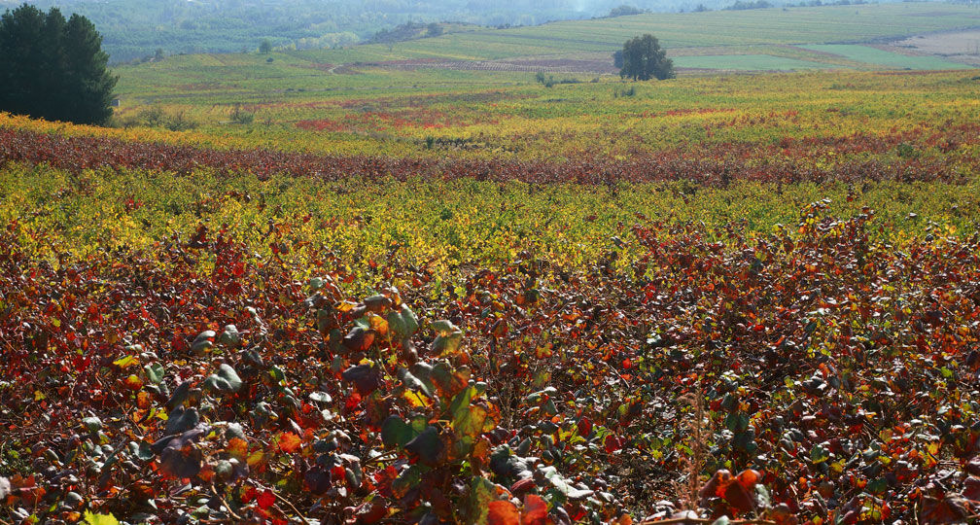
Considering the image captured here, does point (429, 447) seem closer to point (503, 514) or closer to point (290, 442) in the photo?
point (503, 514)

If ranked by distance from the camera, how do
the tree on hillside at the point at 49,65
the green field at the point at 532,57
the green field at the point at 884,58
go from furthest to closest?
1. the green field at the point at 884,58
2. the green field at the point at 532,57
3. the tree on hillside at the point at 49,65

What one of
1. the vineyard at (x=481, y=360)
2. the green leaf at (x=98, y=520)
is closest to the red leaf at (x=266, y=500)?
the vineyard at (x=481, y=360)

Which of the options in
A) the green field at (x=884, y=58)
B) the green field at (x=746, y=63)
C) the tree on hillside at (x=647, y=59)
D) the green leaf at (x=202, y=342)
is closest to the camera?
the green leaf at (x=202, y=342)

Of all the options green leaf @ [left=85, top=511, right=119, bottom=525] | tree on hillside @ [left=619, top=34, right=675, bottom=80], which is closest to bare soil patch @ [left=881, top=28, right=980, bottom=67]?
tree on hillside @ [left=619, top=34, right=675, bottom=80]

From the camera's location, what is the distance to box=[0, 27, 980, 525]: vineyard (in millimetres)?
1771

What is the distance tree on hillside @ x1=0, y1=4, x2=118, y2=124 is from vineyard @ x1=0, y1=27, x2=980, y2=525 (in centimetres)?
2310

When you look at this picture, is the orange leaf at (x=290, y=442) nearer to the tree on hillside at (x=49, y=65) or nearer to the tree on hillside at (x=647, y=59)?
the tree on hillside at (x=49, y=65)

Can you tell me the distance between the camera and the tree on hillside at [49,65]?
33.4 meters

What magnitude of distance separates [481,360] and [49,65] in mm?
37893

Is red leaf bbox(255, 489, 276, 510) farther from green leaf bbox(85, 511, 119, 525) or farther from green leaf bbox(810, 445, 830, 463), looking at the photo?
green leaf bbox(810, 445, 830, 463)

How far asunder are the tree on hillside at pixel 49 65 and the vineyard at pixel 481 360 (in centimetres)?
2310

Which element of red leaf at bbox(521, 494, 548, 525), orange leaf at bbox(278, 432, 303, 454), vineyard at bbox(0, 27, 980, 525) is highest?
red leaf at bbox(521, 494, 548, 525)

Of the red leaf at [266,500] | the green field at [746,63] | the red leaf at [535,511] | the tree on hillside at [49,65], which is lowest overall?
the red leaf at [266,500]

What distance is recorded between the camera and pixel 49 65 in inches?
1312
